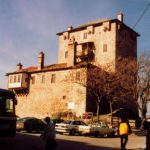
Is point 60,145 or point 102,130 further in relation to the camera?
point 102,130

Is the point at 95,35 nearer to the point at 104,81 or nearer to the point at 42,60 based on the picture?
the point at 42,60

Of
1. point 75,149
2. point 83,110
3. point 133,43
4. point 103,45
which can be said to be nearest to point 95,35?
point 103,45

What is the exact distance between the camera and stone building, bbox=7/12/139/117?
55812mm

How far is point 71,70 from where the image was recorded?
56.2 meters

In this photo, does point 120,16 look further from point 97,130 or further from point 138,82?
point 97,130

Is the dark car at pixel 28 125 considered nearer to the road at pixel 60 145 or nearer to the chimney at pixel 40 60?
the road at pixel 60 145

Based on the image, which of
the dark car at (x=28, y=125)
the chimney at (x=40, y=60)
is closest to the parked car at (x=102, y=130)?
the dark car at (x=28, y=125)

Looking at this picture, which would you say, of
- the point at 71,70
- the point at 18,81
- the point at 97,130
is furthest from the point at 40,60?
the point at 97,130

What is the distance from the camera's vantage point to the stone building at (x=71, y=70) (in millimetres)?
55812

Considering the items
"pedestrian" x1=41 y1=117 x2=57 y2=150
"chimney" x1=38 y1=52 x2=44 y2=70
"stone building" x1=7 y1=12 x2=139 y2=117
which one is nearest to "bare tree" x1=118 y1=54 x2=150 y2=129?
"stone building" x1=7 y1=12 x2=139 y2=117

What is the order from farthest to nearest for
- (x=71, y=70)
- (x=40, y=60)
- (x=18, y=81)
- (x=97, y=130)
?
(x=18, y=81)
(x=40, y=60)
(x=71, y=70)
(x=97, y=130)

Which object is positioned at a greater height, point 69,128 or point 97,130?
point 69,128

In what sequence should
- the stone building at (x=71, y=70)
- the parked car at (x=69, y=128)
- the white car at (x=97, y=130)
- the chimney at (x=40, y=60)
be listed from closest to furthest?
the white car at (x=97, y=130), the parked car at (x=69, y=128), the stone building at (x=71, y=70), the chimney at (x=40, y=60)

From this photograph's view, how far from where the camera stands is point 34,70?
209ft
